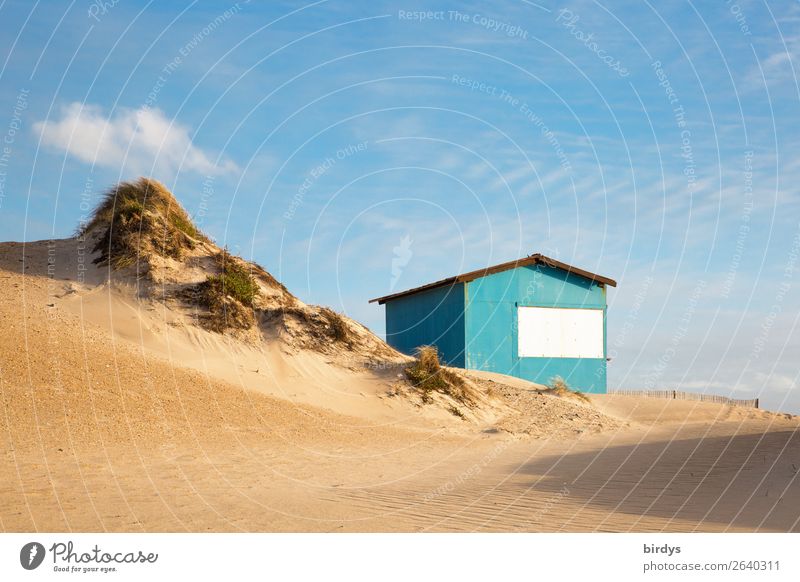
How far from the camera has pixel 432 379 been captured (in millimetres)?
21297

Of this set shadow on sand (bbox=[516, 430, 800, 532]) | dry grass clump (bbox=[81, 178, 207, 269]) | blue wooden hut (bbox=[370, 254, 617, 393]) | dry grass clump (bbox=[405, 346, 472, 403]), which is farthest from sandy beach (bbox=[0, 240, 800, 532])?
blue wooden hut (bbox=[370, 254, 617, 393])

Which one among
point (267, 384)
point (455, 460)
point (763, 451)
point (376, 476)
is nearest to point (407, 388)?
point (267, 384)

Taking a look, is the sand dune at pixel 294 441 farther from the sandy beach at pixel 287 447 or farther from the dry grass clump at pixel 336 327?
the dry grass clump at pixel 336 327

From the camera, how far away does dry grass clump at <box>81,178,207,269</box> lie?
22.2 meters

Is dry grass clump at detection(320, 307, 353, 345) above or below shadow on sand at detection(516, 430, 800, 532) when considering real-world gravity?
above

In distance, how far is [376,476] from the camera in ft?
39.8

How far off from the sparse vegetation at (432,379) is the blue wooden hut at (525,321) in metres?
6.74

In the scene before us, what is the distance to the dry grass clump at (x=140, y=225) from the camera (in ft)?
72.7

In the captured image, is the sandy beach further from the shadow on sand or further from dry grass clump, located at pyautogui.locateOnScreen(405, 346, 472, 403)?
dry grass clump, located at pyautogui.locateOnScreen(405, 346, 472, 403)

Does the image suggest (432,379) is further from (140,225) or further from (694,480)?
(694,480)

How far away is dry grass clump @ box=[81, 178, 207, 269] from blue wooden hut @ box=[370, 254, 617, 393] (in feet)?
35.2

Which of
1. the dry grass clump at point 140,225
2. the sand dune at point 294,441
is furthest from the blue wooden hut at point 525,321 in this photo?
the dry grass clump at point 140,225

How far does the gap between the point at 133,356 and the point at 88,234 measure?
8.07m

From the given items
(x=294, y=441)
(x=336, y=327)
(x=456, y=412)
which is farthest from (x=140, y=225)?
(x=456, y=412)
